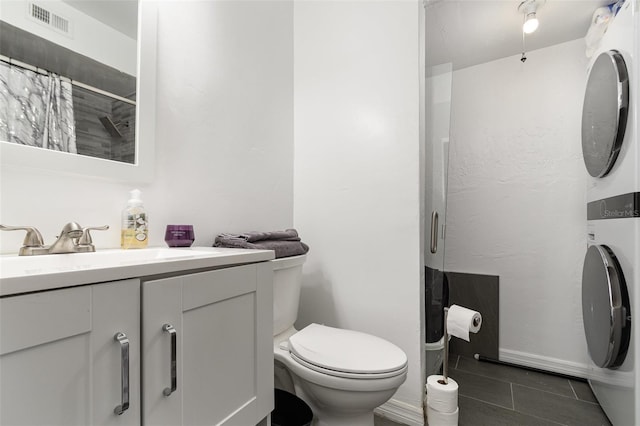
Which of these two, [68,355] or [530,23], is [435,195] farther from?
[68,355]

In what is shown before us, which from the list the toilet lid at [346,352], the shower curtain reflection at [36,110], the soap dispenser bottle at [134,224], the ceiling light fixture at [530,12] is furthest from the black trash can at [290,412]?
the ceiling light fixture at [530,12]

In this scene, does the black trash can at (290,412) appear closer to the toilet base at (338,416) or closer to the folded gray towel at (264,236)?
the toilet base at (338,416)

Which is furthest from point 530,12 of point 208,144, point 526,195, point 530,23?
point 208,144

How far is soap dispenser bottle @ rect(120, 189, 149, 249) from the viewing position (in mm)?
968

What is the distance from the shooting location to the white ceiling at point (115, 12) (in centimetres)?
97

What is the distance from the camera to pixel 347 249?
1639 mm

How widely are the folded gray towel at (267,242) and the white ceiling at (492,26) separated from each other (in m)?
1.19

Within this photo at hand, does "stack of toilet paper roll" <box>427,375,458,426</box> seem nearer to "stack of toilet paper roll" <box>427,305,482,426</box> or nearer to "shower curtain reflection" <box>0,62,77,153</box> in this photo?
"stack of toilet paper roll" <box>427,305,482,426</box>

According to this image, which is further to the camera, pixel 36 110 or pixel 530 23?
pixel 530 23

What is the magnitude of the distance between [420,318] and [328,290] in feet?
1.69

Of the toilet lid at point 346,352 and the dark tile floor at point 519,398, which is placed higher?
the toilet lid at point 346,352

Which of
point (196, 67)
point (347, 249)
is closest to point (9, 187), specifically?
point (196, 67)

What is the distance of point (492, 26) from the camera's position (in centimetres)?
185

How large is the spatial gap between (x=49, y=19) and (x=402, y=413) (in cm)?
205
